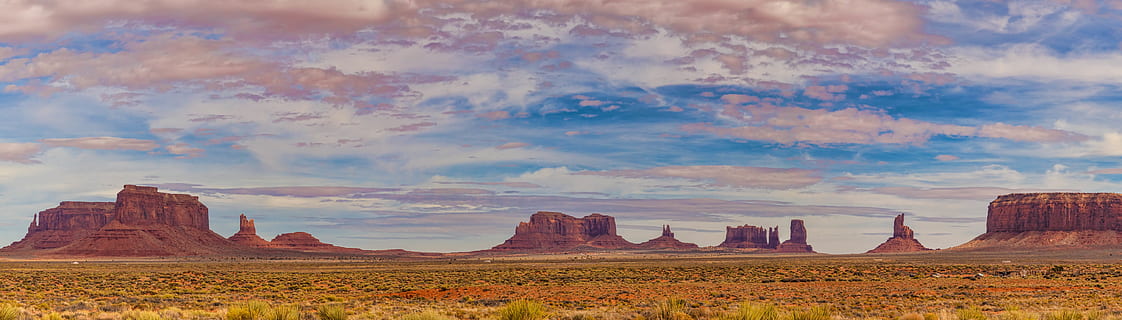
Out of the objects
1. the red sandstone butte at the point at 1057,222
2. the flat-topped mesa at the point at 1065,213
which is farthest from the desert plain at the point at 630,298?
the flat-topped mesa at the point at 1065,213

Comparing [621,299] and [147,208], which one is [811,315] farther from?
[147,208]

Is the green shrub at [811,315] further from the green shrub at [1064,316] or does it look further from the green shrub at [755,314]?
the green shrub at [1064,316]

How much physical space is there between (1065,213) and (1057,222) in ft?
9.16

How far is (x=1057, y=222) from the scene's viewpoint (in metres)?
186

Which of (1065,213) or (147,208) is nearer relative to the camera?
(1065,213)

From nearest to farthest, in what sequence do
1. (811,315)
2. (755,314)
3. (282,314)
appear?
1. (755,314)
2. (811,315)
3. (282,314)

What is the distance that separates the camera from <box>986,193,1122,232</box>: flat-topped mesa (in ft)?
604

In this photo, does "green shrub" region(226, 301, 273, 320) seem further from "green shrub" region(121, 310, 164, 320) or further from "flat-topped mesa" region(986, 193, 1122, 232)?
"flat-topped mesa" region(986, 193, 1122, 232)

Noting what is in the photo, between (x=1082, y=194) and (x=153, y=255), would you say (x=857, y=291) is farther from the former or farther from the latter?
(x=1082, y=194)

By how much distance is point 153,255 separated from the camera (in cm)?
16338

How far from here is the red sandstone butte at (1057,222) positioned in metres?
177

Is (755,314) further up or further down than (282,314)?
further up

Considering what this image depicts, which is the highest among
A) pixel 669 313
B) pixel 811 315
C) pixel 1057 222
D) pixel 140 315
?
pixel 1057 222

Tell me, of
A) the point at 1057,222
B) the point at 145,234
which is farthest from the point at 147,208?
the point at 1057,222
